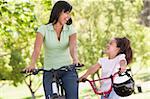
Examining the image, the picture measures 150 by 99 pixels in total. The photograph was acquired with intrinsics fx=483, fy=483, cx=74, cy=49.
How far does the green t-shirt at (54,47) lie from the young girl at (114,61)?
13.1 inches

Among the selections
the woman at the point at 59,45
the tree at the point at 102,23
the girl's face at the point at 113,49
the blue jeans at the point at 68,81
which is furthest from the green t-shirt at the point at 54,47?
the tree at the point at 102,23

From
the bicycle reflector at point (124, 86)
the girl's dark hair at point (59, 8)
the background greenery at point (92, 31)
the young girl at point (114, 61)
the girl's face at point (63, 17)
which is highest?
the girl's dark hair at point (59, 8)

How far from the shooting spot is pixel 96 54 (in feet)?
108

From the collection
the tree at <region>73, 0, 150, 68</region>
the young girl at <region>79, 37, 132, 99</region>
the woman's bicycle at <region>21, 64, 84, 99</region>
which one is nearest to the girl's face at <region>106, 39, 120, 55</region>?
A: the young girl at <region>79, 37, 132, 99</region>

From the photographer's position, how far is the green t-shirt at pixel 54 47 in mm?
5688

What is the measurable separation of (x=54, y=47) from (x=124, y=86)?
0.95 meters

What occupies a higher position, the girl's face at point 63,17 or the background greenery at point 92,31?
the girl's face at point 63,17

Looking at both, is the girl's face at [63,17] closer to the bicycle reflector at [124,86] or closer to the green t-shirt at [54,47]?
the green t-shirt at [54,47]

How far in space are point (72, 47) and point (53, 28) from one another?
32 centimetres

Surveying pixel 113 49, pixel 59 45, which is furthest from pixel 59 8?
pixel 113 49

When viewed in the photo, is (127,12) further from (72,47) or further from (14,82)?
(72,47)

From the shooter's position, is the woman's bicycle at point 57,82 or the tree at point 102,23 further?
the tree at point 102,23

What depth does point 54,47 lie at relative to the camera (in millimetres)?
5680

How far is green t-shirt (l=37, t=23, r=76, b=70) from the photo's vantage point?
569cm
